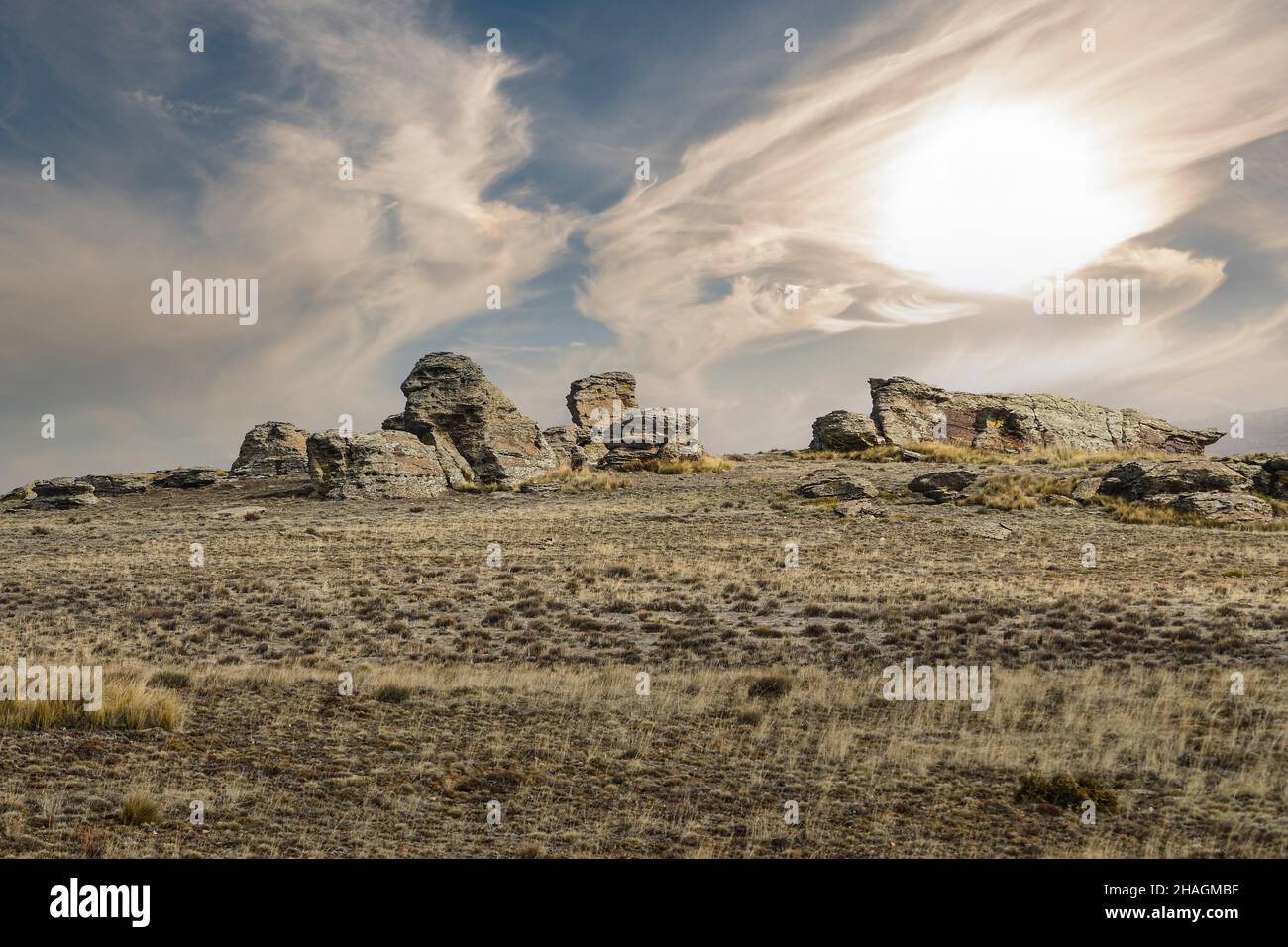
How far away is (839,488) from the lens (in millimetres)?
41312

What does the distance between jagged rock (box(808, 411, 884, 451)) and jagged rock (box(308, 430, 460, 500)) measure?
29702mm

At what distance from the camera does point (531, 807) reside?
9.46 metres

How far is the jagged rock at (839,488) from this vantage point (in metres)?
40.7

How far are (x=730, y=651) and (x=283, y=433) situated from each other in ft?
169

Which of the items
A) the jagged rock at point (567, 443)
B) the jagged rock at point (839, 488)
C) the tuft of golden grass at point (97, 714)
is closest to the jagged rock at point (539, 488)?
the jagged rock at point (567, 443)

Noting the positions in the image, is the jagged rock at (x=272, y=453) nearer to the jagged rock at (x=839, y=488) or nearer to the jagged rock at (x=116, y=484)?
the jagged rock at (x=116, y=484)

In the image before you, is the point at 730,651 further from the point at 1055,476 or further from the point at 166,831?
the point at 1055,476

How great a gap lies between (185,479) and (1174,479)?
184 ft

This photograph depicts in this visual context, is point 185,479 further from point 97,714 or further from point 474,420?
point 97,714

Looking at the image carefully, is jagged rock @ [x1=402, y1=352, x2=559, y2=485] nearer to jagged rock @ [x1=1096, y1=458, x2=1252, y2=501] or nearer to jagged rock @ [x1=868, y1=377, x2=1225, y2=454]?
jagged rock @ [x1=868, y1=377, x2=1225, y2=454]

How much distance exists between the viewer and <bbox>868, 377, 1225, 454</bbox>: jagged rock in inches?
2435

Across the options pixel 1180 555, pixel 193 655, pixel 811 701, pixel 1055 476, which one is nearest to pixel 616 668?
pixel 811 701

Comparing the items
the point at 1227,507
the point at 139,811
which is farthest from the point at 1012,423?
the point at 139,811

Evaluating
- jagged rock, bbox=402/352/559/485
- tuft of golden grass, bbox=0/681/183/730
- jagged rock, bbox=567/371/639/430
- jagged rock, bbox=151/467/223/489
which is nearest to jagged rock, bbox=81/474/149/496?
jagged rock, bbox=151/467/223/489
